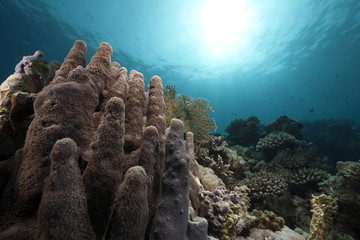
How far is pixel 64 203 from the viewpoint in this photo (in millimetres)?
983

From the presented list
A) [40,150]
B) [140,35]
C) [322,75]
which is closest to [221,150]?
[40,150]

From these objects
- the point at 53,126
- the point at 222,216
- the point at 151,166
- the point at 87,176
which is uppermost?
the point at 53,126

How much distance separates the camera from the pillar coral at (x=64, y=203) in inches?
36.1

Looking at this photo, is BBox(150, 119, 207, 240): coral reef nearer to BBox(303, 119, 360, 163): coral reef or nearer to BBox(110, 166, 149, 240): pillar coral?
BBox(110, 166, 149, 240): pillar coral

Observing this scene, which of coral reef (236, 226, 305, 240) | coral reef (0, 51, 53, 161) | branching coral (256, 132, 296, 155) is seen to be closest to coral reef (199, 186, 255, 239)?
coral reef (236, 226, 305, 240)

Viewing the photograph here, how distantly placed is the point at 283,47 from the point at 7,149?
47038mm

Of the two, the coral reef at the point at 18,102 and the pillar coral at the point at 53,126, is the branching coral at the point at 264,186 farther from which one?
the coral reef at the point at 18,102

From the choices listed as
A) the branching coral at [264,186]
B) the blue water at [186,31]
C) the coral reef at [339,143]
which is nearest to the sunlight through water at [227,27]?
the blue water at [186,31]

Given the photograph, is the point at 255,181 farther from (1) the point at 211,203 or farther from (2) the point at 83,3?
(2) the point at 83,3

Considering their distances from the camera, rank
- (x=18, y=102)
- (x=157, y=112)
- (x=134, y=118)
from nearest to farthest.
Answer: (x=18, y=102), (x=134, y=118), (x=157, y=112)

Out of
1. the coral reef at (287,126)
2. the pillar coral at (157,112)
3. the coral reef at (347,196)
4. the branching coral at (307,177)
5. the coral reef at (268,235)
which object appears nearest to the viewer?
the pillar coral at (157,112)

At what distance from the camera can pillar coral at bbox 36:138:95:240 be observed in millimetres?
918

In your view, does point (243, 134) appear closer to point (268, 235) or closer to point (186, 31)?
point (268, 235)

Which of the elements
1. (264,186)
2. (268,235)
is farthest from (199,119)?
(268,235)
